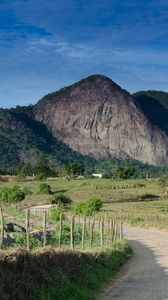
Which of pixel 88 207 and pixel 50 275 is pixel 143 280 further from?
pixel 88 207

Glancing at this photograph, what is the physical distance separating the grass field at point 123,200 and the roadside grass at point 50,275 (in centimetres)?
2934

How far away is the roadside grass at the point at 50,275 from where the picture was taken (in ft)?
38.9

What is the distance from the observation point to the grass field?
62031 millimetres

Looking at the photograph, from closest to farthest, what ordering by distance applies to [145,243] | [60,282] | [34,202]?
[60,282] → [145,243] → [34,202]

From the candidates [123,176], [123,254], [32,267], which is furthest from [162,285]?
[123,176]

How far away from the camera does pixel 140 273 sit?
2114cm

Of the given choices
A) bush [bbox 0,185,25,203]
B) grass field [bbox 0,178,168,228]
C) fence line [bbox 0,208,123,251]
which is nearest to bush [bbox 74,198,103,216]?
grass field [bbox 0,178,168,228]

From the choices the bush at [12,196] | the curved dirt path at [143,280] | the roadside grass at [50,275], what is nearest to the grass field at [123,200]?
the bush at [12,196]

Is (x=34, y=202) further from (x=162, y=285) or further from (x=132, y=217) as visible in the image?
(x=162, y=285)

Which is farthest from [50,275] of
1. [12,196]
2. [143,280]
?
[12,196]

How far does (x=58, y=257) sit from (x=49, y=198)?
72.2m

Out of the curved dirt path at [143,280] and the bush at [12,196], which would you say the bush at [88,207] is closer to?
the bush at [12,196]

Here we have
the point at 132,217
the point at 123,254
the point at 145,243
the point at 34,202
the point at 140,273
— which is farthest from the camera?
the point at 34,202

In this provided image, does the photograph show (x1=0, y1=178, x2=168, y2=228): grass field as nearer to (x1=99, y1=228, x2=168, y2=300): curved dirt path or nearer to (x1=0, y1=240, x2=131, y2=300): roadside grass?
(x1=99, y1=228, x2=168, y2=300): curved dirt path
